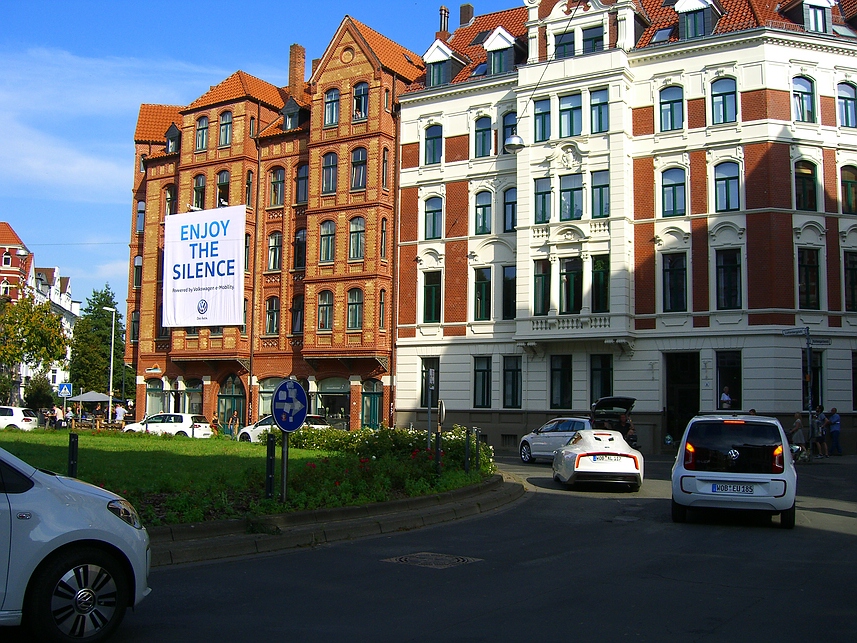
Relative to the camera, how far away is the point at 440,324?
41344mm

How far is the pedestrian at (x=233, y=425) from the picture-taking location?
43.3 metres

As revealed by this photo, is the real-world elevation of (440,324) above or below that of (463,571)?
above

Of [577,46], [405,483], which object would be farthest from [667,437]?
[405,483]

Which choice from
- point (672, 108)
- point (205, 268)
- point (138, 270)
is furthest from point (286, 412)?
point (138, 270)

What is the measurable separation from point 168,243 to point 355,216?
890 cm

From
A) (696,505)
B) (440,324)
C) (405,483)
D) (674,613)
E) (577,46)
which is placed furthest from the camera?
(440,324)

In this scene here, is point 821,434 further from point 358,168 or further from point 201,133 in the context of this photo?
point 201,133

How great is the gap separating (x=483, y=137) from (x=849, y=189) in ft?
51.1

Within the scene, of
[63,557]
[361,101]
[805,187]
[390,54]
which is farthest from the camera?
[390,54]

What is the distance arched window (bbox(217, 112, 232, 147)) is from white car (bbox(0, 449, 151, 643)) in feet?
142

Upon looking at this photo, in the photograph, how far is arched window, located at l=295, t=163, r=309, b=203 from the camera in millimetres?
46156

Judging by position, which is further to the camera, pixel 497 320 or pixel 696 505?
pixel 497 320

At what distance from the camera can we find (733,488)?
45.1 ft

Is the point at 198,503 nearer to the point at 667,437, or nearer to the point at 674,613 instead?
the point at 674,613
